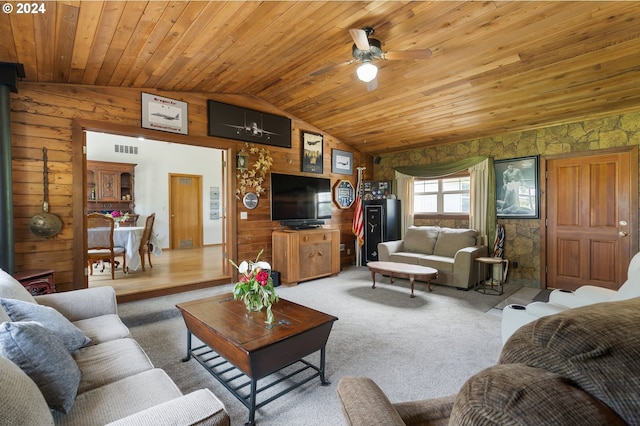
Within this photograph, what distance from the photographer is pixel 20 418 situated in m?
0.79

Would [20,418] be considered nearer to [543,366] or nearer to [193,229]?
[543,366]

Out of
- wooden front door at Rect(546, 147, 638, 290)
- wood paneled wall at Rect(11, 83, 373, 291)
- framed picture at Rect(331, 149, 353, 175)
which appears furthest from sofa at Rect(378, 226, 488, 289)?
wood paneled wall at Rect(11, 83, 373, 291)

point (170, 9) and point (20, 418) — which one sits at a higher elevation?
point (170, 9)

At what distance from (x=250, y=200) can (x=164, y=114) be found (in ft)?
5.55

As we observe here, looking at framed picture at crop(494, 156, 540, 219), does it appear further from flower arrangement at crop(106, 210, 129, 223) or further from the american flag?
flower arrangement at crop(106, 210, 129, 223)

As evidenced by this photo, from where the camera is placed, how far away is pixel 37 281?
2879mm

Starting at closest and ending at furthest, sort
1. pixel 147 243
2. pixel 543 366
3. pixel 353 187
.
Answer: pixel 543 366
pixel 147 243
pixel 353 187

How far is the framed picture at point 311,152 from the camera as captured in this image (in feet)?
18.4

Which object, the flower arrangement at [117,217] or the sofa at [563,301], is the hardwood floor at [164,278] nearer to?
the flower arrangement at [117,217]

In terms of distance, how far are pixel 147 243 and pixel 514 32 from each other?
6.23 m

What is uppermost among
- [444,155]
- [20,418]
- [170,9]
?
[170,9]

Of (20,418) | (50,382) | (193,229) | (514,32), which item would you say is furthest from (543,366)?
(193,229)

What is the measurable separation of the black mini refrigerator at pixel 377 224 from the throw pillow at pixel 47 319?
16.3 feet

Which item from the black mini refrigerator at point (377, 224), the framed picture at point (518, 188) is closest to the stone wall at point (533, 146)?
the framed picture at point (518, 188)
